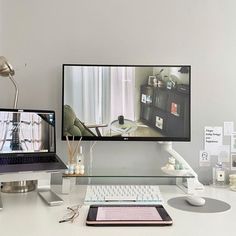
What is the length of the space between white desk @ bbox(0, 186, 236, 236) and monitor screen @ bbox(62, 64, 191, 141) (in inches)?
17.4

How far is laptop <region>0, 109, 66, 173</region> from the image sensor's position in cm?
152

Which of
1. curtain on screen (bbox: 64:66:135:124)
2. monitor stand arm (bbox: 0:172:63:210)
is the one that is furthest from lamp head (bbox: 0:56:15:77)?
monitor stand arm (bbox: 0:172:63:210)

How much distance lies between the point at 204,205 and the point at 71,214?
61 cm

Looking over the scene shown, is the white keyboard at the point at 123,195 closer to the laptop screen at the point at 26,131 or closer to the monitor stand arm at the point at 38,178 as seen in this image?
the monitor stand arm at the point at 38,178

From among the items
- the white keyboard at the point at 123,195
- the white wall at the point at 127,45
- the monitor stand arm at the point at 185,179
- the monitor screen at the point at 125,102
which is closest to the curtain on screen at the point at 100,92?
the monitor screen at the point at 125,102

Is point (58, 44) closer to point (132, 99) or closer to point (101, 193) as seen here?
point (132, 99)

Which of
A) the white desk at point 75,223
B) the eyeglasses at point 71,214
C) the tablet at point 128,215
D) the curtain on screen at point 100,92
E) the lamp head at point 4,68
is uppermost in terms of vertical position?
the lamp head at point 4,68

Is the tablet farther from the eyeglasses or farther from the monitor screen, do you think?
the monitor screen

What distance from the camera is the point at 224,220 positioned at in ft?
3.96

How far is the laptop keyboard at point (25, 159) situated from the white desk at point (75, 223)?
176 millimetres

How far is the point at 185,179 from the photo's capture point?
1.67m

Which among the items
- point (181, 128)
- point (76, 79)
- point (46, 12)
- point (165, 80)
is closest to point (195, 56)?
point (165, 80)

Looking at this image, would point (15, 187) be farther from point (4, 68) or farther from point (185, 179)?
point (185, 179)

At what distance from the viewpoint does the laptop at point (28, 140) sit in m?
1.52
